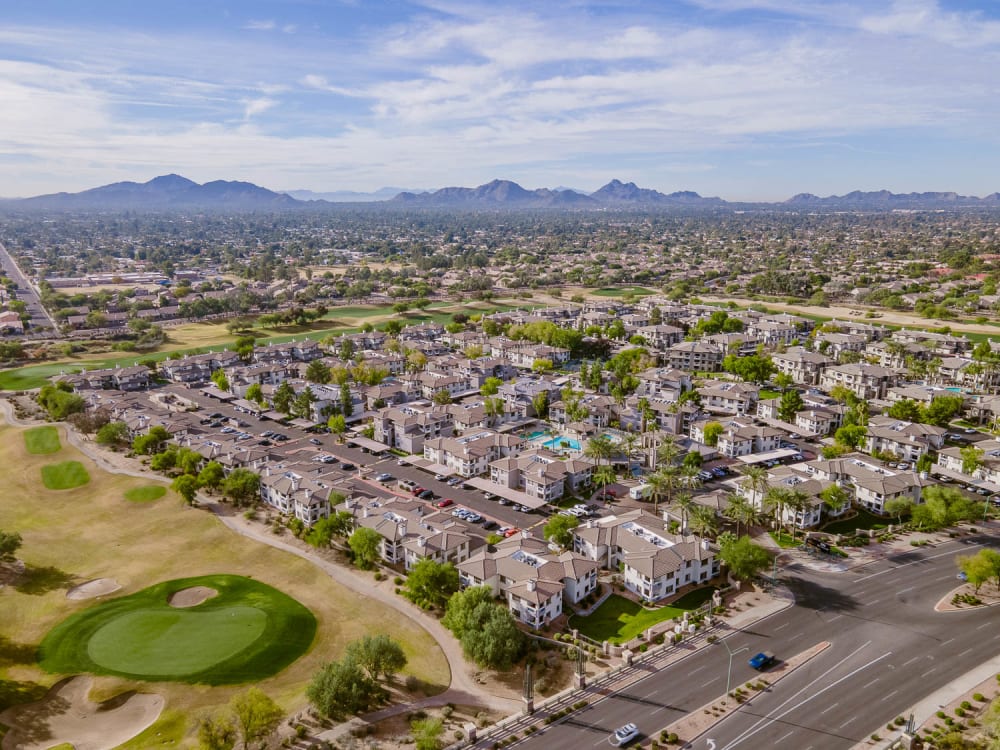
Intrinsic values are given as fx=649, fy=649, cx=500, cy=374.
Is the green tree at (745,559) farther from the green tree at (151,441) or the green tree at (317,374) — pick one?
the green tree at (317,374)

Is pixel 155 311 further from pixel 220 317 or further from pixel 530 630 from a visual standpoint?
pixel 530 630

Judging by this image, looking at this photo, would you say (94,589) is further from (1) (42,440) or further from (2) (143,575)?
(1) (42,440)

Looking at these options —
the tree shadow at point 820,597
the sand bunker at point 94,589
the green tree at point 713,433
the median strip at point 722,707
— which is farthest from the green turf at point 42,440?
the tree shadow at point 820,597

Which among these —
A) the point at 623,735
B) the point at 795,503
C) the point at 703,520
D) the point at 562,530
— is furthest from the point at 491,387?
the point at 623,735

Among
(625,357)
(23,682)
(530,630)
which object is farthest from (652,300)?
(23,682)

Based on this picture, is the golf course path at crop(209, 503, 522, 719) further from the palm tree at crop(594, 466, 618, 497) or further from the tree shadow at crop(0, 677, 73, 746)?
the palm tree at crop(594, 466, 618, 497)

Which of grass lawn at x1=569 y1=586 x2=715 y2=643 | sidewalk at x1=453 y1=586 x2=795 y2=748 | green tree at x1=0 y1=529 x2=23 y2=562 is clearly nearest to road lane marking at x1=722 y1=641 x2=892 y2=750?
sidewalk at x1=453 y1=586 x2=795 y2=748
